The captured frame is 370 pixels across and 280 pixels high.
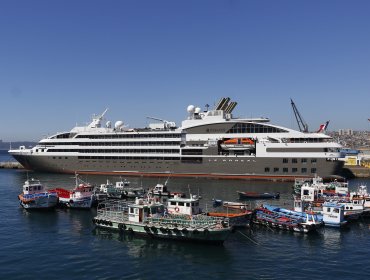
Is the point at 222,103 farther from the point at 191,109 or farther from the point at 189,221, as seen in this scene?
the point at 189,221

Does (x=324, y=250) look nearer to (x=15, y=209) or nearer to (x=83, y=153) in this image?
(x=15, y=209)

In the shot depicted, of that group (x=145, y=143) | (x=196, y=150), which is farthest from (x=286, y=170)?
(x=145, y=143)

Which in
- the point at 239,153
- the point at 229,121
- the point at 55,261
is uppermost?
the point at 229,121

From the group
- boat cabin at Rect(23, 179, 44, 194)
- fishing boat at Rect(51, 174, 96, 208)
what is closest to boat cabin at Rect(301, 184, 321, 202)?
fishing boat at Rect(51, 174, 96, 208)

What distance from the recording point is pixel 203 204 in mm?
49531

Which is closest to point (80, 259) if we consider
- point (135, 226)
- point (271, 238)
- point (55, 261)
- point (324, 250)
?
point (55, 261)

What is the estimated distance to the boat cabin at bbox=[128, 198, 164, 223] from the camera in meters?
35.6

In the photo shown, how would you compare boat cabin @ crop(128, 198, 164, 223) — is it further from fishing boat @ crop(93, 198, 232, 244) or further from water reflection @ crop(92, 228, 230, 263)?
water reflection @ crop(92, 228, 230, 263)

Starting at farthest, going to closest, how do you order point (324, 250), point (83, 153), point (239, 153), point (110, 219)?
point (83, 153), point (239, 153), point (110, 219), point (324, 250)

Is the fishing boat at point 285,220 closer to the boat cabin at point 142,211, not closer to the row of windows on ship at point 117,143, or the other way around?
the boat cabin at point 142,211

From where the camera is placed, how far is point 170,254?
29.8 metres

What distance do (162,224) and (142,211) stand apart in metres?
2.89

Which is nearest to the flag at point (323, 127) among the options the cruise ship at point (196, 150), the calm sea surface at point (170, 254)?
the cruise ship at point (196, 150)

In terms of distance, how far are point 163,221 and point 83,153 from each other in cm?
6177
